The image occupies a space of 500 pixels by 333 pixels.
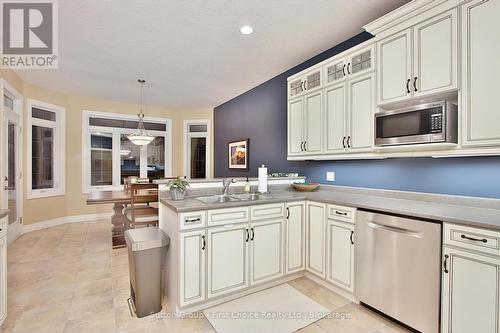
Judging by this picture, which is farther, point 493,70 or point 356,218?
point 356,218

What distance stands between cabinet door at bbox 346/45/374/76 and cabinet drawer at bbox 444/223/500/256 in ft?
5.33

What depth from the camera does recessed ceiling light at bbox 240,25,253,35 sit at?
2.77m

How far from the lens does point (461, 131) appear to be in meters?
1.89

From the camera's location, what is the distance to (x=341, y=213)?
2434mm

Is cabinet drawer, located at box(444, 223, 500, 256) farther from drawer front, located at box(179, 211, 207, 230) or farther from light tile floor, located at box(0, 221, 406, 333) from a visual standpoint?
drawer front, located at box(179, 211, 207, 230)

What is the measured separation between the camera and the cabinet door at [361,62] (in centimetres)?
250

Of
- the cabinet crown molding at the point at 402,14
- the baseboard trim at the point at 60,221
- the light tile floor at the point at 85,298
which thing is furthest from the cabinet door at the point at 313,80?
the baseboard trim at the point at 60,221

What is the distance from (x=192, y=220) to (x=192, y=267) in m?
0.40

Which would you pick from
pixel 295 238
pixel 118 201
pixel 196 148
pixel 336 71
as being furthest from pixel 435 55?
pixel 196 148

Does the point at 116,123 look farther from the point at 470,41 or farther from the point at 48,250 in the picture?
the point at 470,41

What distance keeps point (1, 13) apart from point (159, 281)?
3124mm

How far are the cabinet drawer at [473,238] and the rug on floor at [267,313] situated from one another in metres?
1.19

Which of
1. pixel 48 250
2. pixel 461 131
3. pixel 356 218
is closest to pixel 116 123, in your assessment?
pixel 48 250

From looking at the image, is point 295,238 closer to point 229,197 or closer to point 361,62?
Answer: point 229,197
